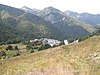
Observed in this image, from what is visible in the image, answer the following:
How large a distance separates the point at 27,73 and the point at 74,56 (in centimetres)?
1005

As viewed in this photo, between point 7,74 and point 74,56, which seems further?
point 74,56

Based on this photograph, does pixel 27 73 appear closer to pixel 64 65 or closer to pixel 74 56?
pixel 64 65

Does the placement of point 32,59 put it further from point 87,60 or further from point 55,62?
point 87,60

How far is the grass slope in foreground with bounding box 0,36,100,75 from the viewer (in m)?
37.6

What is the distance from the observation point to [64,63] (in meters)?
41.1

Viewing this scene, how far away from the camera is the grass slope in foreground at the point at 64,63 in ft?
123

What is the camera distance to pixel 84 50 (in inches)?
1831

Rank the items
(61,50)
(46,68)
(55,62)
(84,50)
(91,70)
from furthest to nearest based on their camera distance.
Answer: (61,50) < (84,50) < (55,62) < (46,68) < (91,70)

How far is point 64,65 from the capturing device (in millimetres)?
40094

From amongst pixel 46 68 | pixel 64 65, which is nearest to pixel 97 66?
pixel 64 65

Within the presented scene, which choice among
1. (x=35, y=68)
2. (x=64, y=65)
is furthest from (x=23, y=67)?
(x=64, y=65)

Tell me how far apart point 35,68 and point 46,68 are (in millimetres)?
2019

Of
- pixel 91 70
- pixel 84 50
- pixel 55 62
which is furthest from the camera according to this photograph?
pixel 84 50

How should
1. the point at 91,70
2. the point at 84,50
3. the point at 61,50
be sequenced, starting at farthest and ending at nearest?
the point at 61,50 < the point at 84,50 < the point at 91,70
